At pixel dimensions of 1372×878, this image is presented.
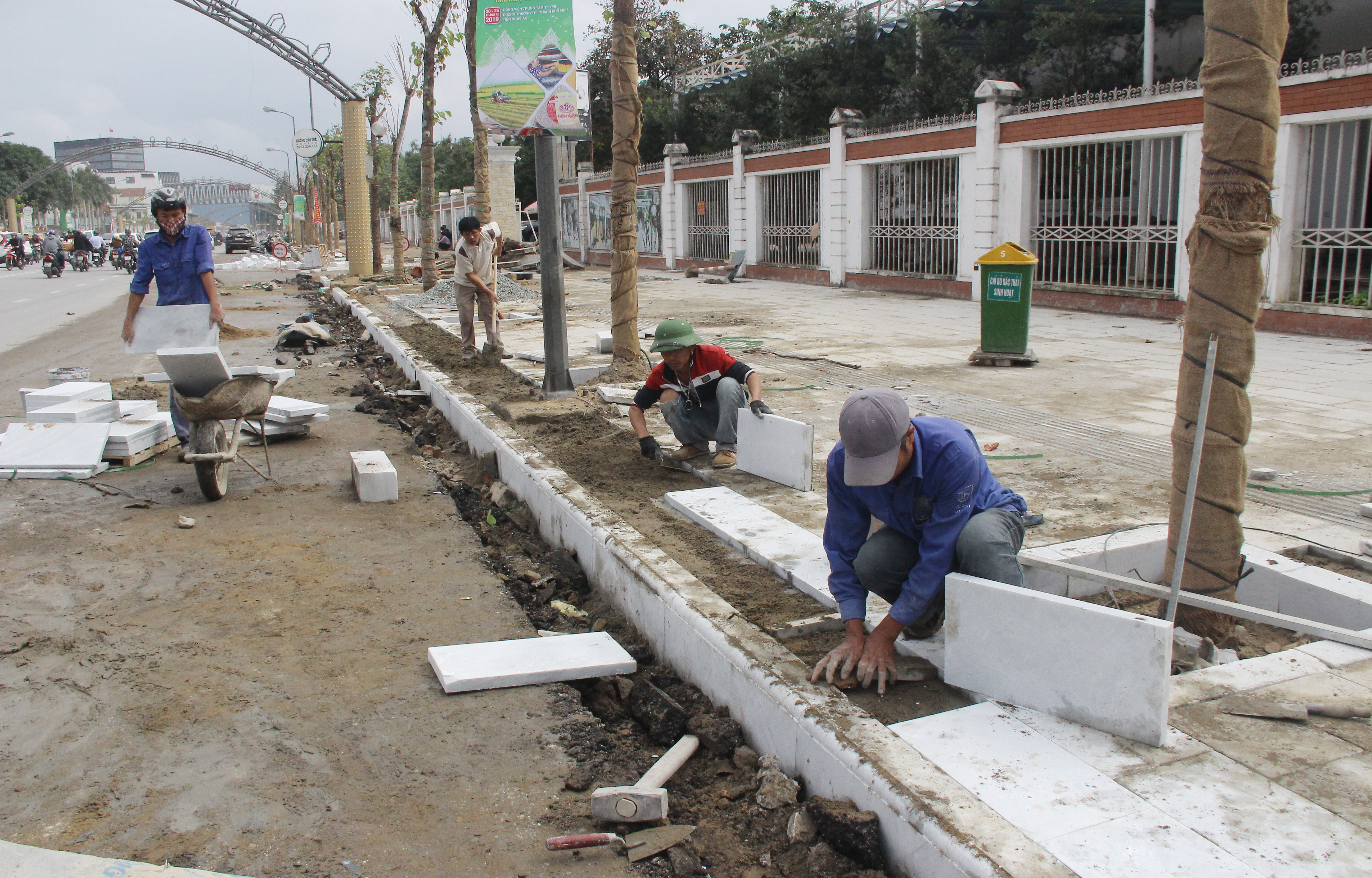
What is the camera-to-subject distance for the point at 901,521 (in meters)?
3.30

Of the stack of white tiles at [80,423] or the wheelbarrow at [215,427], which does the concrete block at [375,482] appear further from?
the stack of white tiles at [80,423]

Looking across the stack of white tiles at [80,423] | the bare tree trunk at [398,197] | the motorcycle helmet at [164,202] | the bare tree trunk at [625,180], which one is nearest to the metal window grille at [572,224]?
the bare tree trunk at [398,197]

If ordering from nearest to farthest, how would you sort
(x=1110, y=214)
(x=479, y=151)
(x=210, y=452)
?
(x=210, y=452) < (x=1110, y=214) < (x=479, y=151)

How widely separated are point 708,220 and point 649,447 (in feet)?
70.0

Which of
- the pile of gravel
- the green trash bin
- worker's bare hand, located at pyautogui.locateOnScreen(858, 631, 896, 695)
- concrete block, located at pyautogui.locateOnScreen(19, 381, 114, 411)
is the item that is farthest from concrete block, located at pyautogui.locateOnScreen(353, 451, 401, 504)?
the pile of gravel

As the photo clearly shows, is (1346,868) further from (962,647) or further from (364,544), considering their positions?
(364,544)

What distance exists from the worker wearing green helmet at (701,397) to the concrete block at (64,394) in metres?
4.68

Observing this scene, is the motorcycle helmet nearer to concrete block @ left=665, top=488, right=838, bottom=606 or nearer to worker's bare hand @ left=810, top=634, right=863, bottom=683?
concrete block @ left=665, top=488, right=838, bottom=606

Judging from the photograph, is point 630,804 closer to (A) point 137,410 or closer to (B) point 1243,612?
(B) point 1243,612

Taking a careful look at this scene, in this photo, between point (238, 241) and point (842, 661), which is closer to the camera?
point (842, 661)

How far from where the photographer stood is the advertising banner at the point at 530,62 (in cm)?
816

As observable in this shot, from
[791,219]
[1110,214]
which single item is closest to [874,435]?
[1110,214]

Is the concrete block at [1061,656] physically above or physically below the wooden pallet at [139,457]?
above

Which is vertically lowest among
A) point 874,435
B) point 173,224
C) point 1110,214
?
point 874,435
